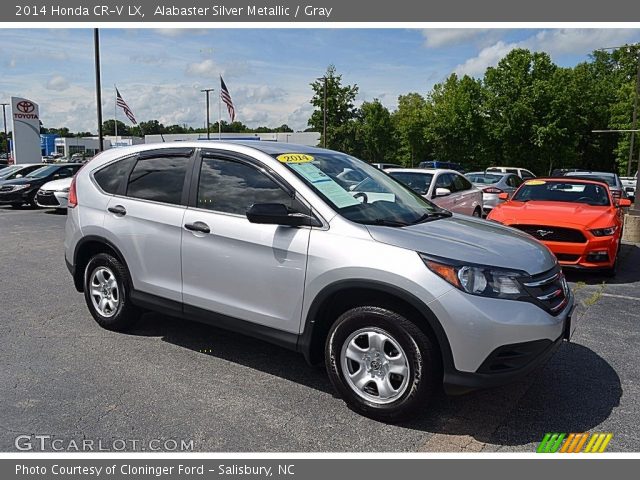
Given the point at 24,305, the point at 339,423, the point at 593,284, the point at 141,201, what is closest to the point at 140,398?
the point at 339,423

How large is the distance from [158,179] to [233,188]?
0.87 m

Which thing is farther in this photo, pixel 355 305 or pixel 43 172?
pixel 43 172

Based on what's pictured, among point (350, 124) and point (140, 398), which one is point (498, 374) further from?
point (350, 124)

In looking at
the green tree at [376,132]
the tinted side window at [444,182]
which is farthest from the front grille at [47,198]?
the green tree at [376,132]

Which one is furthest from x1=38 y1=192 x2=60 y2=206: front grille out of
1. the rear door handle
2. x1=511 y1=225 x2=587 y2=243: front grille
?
x1=511 y1=225 x2=587 y2=243: front grille

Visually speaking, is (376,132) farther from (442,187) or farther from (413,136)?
(442,187)

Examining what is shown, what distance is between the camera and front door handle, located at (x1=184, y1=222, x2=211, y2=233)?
4.07 metres

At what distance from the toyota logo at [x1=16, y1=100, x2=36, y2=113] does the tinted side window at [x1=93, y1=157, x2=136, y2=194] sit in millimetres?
27955

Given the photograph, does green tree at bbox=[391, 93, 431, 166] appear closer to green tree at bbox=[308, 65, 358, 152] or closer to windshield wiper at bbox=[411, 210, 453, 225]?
green tree at bbox=[308, 65, 358, 152]

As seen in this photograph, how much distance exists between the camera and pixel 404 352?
3283mm

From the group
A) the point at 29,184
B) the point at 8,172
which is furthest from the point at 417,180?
the point at 8,172

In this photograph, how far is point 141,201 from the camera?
4.60 metres

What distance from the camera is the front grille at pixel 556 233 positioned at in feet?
24.0
